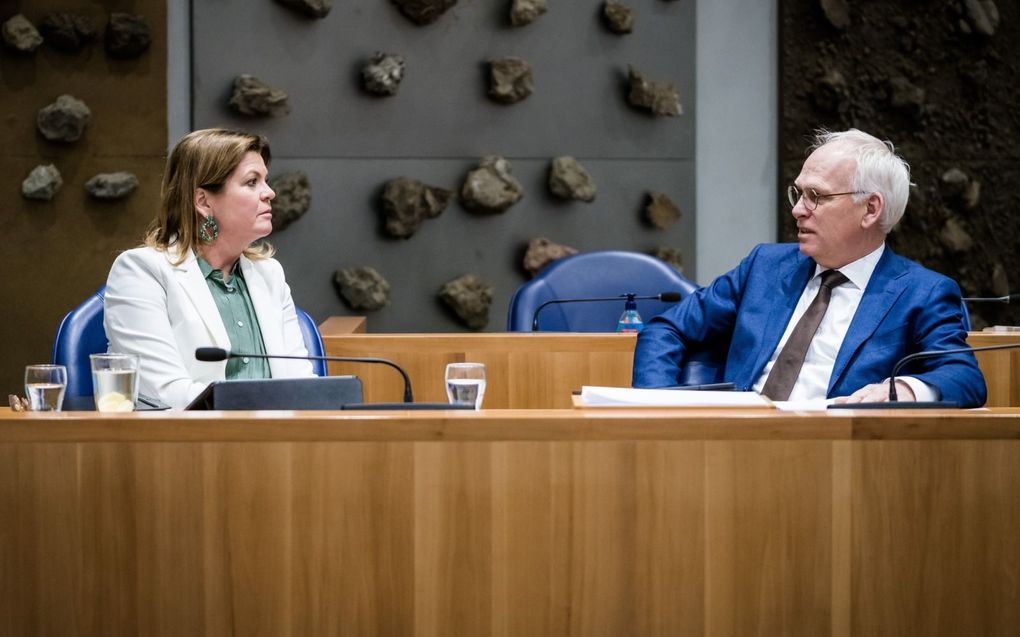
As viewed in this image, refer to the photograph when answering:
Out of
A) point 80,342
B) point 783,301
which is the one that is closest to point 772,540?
point 783,301

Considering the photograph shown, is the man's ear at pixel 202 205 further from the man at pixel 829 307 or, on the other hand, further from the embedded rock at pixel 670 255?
the embedded rock at pixel 670 255

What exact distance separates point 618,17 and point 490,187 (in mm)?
918

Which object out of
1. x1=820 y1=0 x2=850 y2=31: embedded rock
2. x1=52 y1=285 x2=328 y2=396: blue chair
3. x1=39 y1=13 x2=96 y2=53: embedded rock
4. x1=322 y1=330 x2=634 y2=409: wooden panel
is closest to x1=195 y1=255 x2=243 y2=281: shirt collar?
x1=52 y1=285 x2=328 y2=396: blue chair

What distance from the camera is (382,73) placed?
4.81 metres

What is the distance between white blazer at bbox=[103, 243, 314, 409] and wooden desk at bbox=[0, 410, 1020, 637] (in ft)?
3.28

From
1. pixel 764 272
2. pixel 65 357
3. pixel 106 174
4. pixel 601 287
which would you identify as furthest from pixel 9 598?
pixel 106 174

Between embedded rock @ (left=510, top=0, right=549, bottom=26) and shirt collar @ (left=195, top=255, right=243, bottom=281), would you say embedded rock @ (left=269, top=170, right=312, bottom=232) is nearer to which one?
embedded rock @ (left=510, top=0, right=549, bottom=26)

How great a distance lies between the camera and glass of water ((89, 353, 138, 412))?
1765 mm

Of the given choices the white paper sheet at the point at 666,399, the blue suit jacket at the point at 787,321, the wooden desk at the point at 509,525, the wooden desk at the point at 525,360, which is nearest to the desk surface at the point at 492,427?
the wooden desk at the point at 509,525

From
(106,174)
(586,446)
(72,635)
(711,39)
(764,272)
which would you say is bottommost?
(72,635)

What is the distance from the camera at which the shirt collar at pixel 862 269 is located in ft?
8.78

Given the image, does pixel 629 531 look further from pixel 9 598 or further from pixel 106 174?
pixel 106 174

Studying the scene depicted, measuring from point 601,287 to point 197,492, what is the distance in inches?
101

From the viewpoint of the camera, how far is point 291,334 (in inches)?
115
